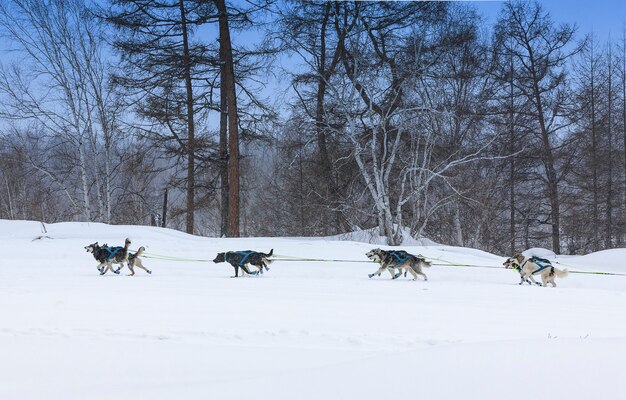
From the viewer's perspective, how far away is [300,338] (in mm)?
4980

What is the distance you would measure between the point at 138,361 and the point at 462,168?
21434 mm

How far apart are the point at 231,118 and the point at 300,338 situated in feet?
51.5

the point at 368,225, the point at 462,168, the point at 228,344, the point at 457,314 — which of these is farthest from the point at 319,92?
the point at 228,344

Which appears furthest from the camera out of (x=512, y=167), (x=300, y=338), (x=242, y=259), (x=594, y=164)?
(x=512, y=167)

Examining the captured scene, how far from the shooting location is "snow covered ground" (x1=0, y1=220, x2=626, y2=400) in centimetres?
318

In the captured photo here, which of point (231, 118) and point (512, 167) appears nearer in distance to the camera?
point (231, 118)

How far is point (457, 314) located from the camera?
6312 millimetres

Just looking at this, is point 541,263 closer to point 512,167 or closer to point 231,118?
point 231,118

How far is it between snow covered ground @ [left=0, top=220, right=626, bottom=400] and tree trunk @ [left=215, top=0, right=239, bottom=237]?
8.79 m

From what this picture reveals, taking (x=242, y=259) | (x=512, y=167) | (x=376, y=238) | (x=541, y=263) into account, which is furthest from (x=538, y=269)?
(x=512, y=167)

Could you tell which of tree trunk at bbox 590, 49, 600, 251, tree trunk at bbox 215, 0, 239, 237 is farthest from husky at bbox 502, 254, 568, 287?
tree trunk at bbox 590, 49, 600, 251

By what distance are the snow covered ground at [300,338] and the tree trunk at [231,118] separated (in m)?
8.79

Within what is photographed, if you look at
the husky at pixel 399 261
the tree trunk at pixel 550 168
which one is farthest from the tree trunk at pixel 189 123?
the tree trunk at pixel 550 168

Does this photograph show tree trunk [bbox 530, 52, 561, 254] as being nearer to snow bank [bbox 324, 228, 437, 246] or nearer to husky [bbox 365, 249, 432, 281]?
snow bank [bbox 324, 228, 437, 246]
